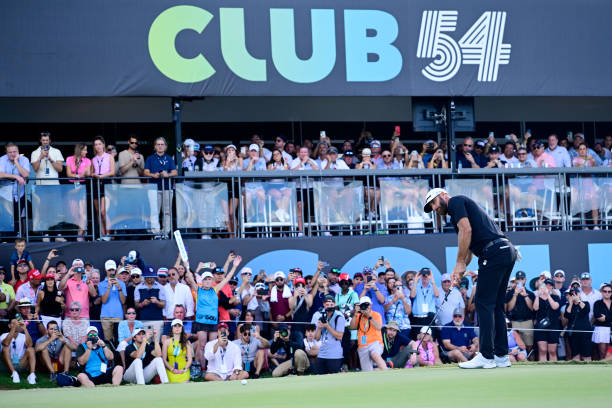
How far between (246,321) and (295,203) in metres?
2.65

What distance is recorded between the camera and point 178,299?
52.2 ft

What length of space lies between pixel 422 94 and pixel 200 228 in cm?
529

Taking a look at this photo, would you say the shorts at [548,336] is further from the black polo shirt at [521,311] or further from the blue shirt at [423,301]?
the blue shirt at [423,301]

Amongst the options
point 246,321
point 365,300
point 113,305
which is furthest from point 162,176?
point 365,300

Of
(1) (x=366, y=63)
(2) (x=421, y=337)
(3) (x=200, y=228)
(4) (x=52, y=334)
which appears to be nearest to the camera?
(4) (x=52, y=334)

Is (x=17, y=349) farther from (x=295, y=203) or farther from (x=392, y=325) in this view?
(x=392, y=325)

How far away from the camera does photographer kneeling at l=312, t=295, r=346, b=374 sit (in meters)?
15.5

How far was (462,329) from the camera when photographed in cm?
1645

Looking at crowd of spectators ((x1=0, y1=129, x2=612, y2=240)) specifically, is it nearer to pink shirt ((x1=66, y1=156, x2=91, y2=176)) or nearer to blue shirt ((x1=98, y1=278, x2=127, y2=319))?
pink shirt ((x1=66, y1=156, x2=91, y2=176))

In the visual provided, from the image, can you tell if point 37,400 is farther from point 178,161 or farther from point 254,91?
point 254,91

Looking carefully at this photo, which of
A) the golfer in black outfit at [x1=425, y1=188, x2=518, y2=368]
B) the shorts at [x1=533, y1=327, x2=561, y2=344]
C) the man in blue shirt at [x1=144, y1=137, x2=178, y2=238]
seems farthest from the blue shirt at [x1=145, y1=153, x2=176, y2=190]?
the golfer in black outfit at [x1=425, y1=188, x2=518, y2=368]

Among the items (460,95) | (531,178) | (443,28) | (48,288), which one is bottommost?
(48,288)

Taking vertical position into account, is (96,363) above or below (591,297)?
below

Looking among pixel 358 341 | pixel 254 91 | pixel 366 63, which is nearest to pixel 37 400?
pixel 358 341
